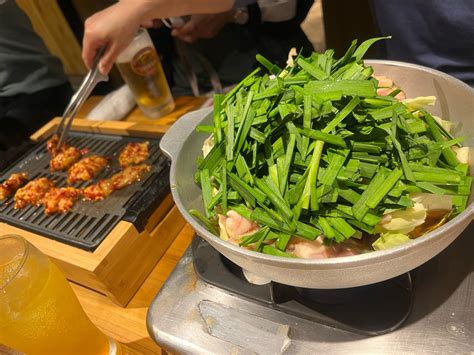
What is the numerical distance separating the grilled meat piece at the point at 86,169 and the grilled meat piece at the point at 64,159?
0.17 feet

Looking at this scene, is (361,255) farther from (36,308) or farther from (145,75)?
(145,75)

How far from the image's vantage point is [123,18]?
1.39 meters

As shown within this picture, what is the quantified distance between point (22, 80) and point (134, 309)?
2115 mm

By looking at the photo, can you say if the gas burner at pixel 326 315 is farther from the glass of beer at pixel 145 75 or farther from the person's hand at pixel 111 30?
the glass of beer at pixel 145 75

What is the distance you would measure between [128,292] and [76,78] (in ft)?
10.9

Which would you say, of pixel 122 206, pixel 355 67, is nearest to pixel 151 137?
pixel 122 206

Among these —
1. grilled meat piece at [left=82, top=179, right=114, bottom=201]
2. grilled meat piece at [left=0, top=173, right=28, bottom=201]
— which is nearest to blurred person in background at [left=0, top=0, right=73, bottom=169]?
grilled meat piece at [left=0, top=173, right=28, bottom=201]

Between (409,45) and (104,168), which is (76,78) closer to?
(104,168)

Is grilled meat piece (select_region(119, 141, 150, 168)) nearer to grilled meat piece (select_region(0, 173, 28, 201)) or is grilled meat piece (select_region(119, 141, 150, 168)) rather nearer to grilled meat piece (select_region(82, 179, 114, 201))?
grilled meat piece (select_region(82, 179, 114, 201))

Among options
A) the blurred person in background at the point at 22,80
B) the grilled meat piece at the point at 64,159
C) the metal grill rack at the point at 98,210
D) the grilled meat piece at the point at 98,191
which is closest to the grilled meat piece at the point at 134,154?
the metal grill rack at the point at 98,210

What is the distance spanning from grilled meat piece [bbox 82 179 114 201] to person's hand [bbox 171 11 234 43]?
115 cm

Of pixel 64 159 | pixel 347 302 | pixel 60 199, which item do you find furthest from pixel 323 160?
pixel 64 159

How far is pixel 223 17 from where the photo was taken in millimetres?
2139

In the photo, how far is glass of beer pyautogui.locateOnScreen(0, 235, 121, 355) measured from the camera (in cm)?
82
